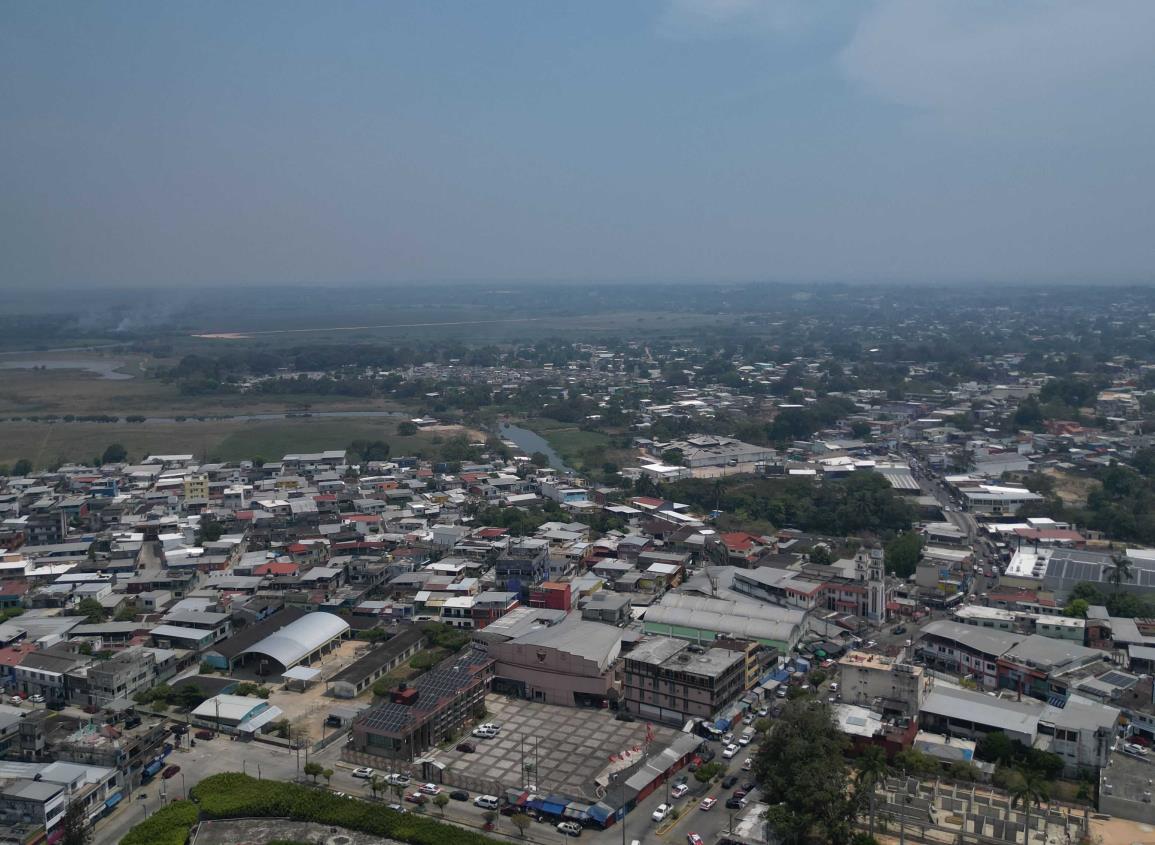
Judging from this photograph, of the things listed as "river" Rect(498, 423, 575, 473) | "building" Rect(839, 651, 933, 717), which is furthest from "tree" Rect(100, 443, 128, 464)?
"building" Rect(839, 651, 933, 717)

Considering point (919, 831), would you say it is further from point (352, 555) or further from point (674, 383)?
point (674, 383)

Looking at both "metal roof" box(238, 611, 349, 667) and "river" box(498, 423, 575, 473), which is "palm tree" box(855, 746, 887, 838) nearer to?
"metal roof" box(238, 611, 349, 667)

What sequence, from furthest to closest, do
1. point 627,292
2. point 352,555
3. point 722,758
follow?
point 627,292 → point 352,555 → point 722,758

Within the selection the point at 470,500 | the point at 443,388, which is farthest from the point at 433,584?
the point at 443,388

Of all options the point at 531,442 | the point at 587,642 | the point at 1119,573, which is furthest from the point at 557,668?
the point at 531,442

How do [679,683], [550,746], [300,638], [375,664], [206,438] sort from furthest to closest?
[206,438]
[300,638]
[375,664]
[679,683]
[550,746]

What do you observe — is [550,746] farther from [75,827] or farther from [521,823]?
[75,827]

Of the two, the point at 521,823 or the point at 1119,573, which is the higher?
the point at 1119,573
